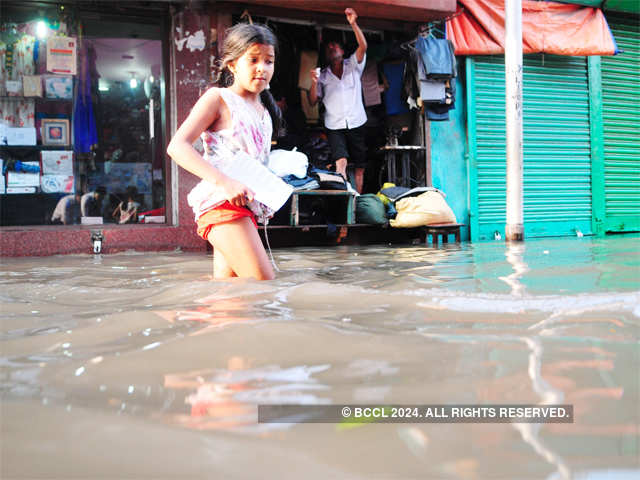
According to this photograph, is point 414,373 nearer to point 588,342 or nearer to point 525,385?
point 525,385

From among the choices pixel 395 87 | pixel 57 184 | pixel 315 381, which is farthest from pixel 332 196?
pixel 315 381

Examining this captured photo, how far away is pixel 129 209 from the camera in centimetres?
720

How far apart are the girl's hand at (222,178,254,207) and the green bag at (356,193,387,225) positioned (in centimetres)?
447

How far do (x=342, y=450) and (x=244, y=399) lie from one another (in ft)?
0.82

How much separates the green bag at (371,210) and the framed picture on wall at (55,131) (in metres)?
3.99

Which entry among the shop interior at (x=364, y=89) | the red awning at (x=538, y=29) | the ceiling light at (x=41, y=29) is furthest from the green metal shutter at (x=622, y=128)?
the ceiling light at (x=41, y=29)

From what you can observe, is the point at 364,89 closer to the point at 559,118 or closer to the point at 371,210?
the point at 371,210

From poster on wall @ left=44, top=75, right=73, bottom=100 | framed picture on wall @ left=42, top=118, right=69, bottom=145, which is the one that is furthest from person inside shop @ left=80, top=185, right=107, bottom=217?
poster on wall @ left=44, top=75, right=73, bottom=100

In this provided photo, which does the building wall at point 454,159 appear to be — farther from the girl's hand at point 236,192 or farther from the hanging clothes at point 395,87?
the girl's hand at point 236,192

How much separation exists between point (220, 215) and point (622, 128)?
9.08 meters

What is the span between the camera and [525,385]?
38.0 inches

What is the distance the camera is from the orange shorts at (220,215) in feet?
8.93

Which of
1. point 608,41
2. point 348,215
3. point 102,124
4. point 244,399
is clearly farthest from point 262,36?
point 608,41

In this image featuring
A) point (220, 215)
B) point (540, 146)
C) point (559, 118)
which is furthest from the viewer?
point (559, 118)
